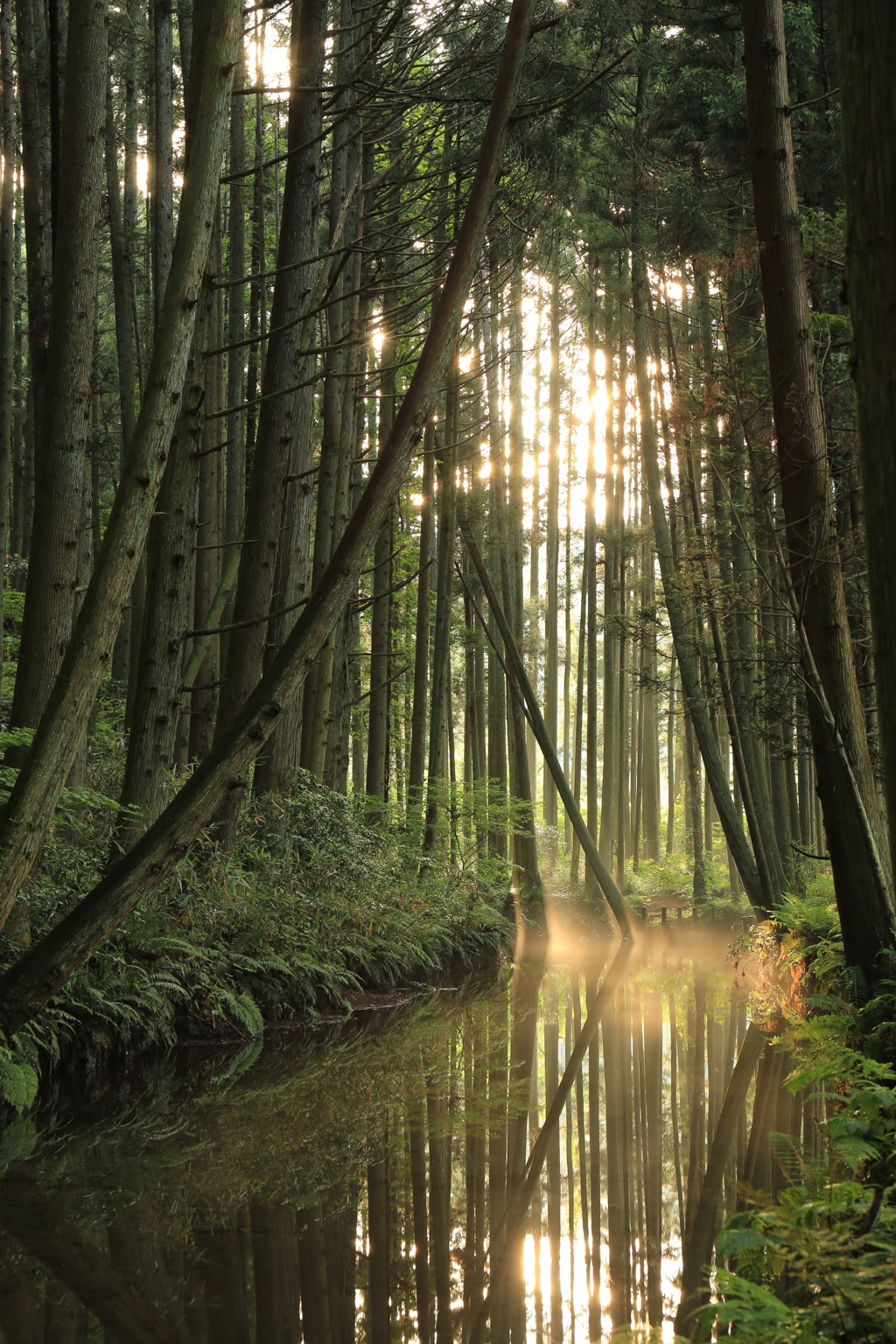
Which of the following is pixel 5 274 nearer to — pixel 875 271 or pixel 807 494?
pixel 807 494

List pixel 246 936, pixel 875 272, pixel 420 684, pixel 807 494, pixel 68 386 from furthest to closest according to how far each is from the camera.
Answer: pixel 420 684
pixel 246 936
pixel 807 494
pixel 68 386
pixel 875 272

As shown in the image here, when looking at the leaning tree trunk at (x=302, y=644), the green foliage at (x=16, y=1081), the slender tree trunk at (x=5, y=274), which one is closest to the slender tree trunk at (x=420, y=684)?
the slender tree trunk at (x=5, y=274)

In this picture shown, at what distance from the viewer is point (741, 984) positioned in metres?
11.0

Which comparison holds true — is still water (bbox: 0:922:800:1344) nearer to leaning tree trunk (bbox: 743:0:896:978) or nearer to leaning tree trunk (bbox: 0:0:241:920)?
leaning tree trunk (bbox: 0:0:241:920)

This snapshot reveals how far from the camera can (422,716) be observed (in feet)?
46.0

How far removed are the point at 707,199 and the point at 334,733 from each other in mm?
7630

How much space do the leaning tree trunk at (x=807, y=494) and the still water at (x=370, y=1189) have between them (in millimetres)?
1628

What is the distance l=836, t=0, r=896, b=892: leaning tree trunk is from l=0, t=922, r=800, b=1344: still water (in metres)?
2.23

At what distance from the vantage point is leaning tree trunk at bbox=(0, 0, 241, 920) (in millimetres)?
4590

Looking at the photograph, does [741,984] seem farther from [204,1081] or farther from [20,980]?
[20,980]

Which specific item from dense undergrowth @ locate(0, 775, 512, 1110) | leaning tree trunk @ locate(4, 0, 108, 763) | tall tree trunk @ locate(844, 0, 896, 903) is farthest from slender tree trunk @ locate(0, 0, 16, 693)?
tall tree trunk @ locate(844, 0, 896, 903)

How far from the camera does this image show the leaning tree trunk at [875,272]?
6.18 ft

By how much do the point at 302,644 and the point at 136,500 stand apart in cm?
107

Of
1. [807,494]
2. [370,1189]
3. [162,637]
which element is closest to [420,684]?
[162,637]
